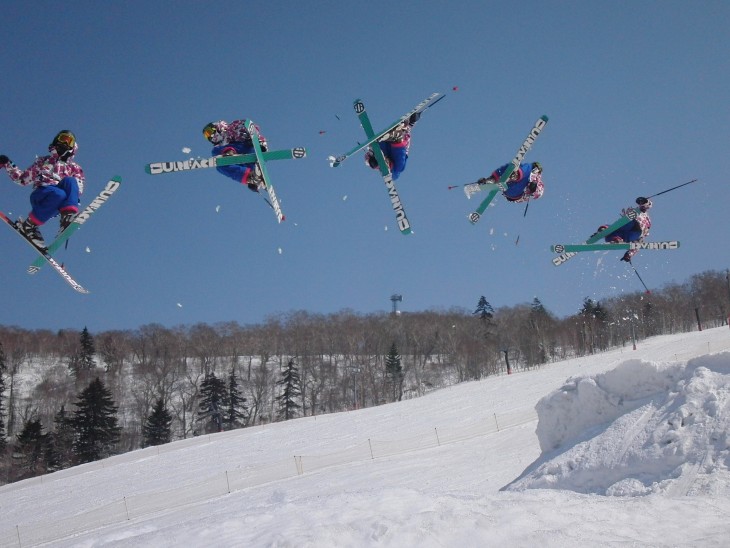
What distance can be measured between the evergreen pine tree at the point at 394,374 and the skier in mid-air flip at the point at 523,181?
55.8 meters

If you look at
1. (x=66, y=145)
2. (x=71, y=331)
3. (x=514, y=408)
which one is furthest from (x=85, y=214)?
(x=71, y=331)

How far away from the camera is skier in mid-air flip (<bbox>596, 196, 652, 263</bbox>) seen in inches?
655

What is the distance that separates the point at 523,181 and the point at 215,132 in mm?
8130

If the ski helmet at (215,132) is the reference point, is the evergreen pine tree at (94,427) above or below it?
below

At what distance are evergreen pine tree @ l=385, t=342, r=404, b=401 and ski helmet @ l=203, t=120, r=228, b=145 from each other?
60030mm

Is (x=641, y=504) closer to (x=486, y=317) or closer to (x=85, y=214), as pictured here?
(x=85, y=214)

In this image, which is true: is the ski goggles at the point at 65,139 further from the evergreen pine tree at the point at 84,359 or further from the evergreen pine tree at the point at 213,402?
the evergreen pine tree at the point at 84,359

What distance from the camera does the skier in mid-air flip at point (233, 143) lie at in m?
12.1

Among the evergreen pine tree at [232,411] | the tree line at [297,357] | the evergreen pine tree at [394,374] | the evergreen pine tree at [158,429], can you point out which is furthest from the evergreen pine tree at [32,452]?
the evergreen pine tree at [394,374]

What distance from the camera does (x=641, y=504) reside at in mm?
7488

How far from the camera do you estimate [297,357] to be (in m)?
78.2

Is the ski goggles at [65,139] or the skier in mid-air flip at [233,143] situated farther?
the skier in mid-air flip at [233,143]

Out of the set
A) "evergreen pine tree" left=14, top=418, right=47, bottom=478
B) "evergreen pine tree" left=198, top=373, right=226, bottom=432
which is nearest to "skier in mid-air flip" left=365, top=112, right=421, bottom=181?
"evergreen pine tree" left=14, top=418, right=47, bottom=478

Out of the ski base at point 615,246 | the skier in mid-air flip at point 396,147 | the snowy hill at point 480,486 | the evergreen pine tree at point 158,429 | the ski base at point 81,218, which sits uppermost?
the skier in mid-air flip at point 396,147
